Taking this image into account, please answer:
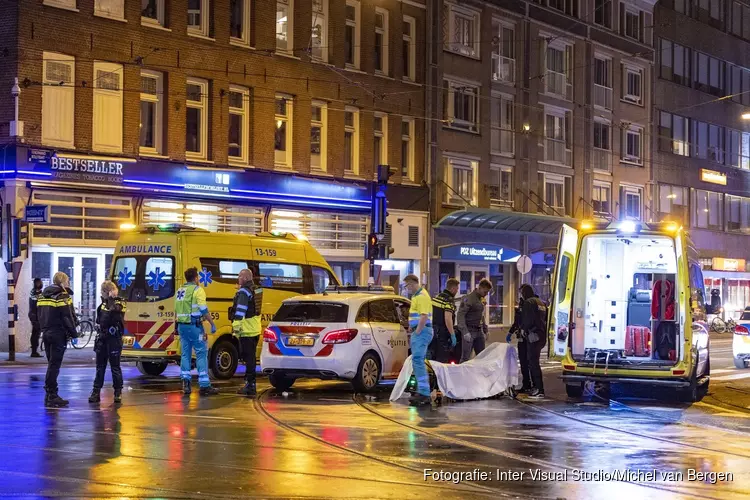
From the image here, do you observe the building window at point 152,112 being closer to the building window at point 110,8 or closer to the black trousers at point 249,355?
the building window at point 110,8

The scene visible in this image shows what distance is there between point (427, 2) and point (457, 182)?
650 centimetres

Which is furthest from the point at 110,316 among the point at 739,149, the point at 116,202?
the point at 739,149

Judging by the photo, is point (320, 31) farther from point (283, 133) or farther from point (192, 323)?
point (192, 323)

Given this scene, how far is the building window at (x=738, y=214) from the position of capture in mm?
61469

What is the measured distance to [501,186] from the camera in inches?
1796

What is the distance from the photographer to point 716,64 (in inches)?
2359

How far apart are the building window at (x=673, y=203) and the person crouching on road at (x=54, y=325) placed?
42133mm

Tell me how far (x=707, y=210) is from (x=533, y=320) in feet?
142

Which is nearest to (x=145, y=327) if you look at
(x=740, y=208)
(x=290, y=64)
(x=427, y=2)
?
(x=290, y=64)

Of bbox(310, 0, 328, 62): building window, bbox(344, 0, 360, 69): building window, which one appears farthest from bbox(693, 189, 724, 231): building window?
bbox(310, 0, 328, 62): building window

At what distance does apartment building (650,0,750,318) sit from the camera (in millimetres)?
55562

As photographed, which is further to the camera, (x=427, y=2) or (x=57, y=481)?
(x=427, y=2)

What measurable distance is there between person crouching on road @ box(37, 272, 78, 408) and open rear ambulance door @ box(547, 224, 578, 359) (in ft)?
22.9

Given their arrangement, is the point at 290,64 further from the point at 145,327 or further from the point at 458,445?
the point at 458,445
